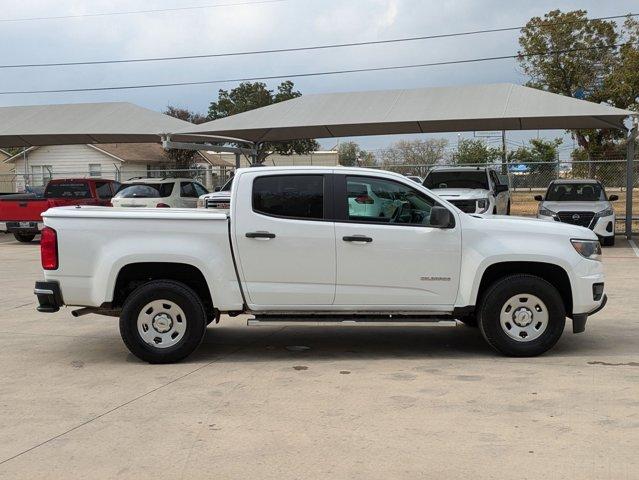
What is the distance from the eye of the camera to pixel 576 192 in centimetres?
1745

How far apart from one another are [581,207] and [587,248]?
34.2 ft

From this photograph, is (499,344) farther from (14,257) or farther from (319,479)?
(14,257)

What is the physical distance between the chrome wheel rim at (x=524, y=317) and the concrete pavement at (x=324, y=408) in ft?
0.95

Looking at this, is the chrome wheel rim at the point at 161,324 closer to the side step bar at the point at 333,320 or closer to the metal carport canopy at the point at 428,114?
the side step bar at the point at 333,320

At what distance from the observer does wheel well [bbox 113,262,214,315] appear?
6.77 m

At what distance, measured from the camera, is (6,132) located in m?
24.6

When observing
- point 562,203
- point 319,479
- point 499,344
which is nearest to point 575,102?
point 562,203

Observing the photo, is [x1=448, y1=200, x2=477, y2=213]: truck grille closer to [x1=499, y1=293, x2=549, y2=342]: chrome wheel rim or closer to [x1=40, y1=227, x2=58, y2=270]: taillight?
[x1=499, y1=293, x2=549, y2=342]: chrome wheel rim

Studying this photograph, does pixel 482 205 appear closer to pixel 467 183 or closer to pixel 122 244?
pixel 467 183

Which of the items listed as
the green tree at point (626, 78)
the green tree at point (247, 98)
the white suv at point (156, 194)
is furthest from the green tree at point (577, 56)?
the white suv at point (156, 194)

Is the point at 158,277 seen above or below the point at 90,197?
below

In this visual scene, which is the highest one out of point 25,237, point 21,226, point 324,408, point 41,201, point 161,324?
point 41,201

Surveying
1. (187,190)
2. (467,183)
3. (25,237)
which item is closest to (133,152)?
(25,237)

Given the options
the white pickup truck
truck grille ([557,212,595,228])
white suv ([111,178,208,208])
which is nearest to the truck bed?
the white pickup truck
